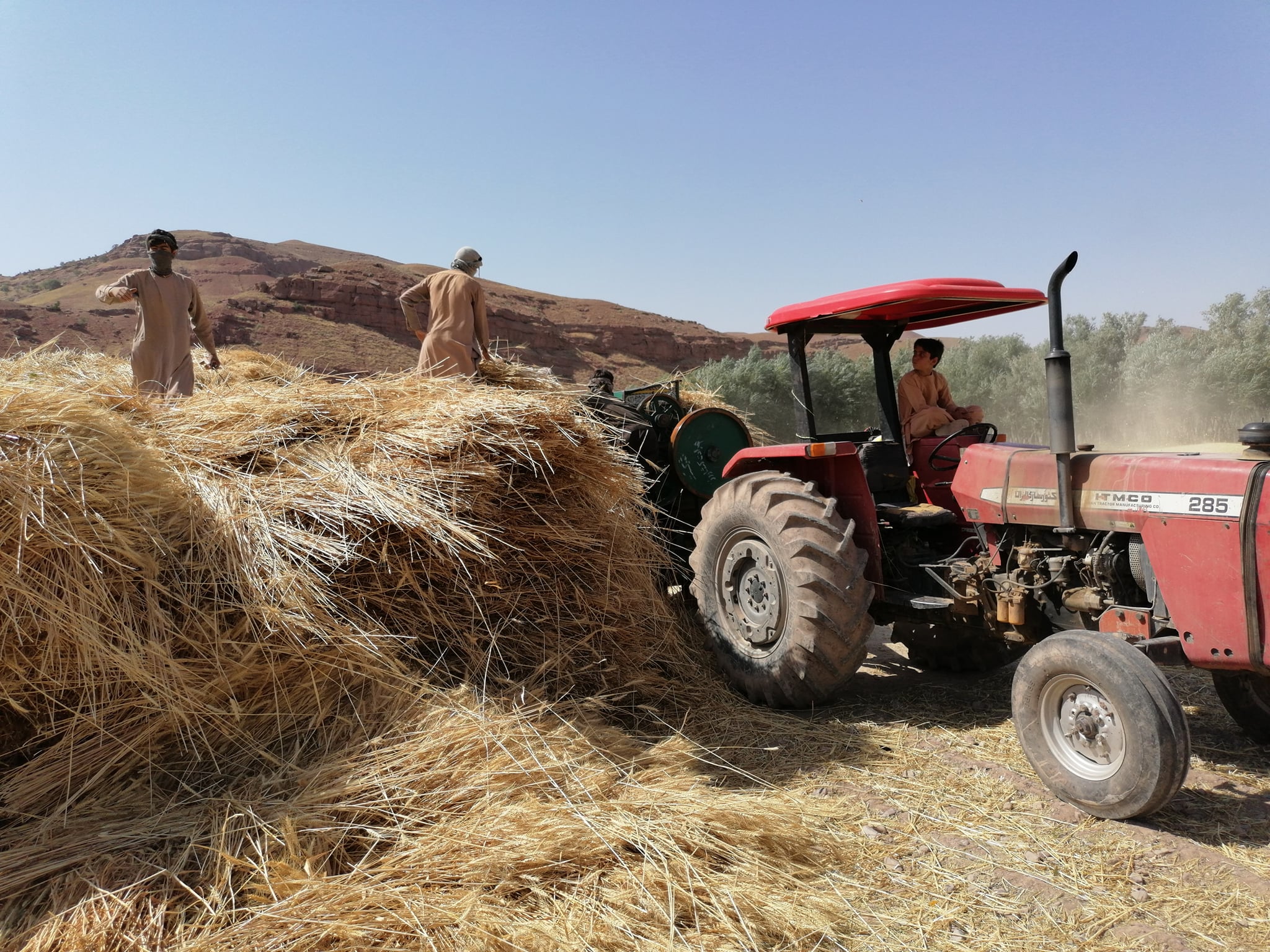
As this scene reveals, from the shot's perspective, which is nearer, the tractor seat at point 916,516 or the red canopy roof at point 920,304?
the red canopy roof at point 920,304

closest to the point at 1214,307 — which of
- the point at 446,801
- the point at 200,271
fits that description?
the point at 446,801

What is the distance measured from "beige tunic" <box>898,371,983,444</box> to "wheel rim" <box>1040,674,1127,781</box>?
5.99 ft

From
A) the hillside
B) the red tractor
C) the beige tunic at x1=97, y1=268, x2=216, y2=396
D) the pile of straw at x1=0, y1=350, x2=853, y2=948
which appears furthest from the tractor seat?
the hillside

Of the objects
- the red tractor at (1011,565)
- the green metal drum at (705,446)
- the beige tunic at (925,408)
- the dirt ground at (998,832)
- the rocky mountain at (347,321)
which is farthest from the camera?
the rocky mountain at (347,321)

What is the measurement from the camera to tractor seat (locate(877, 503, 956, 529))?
4180mm

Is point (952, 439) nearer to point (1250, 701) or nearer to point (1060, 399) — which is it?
point (1060, 399)

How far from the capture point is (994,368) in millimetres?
21906

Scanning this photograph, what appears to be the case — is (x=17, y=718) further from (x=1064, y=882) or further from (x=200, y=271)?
(x=200, y=271)

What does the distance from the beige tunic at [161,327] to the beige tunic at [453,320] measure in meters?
1.24

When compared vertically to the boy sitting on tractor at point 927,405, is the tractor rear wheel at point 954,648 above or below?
below

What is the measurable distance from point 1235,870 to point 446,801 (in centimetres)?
237

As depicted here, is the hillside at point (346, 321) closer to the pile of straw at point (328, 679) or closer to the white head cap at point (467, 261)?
the white head cap at point (467, 261)

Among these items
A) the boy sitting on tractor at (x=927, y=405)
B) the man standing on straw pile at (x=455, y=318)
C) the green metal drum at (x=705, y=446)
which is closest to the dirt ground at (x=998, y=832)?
the boy sitting on tractor at (x=927, y=405)

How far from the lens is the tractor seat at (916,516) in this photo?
4.18 meters
